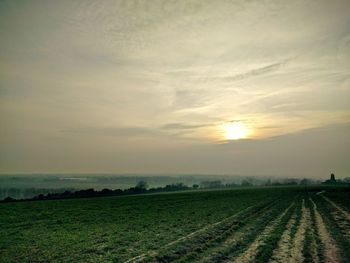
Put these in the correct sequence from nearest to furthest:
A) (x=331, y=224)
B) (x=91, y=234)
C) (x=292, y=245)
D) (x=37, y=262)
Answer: (x=37, y=262)
(x=292, y=245)
(x=91, y=234)
(x=331, y=224)

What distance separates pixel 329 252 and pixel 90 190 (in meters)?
97.0

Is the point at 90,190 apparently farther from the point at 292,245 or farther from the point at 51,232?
the point at 292,245

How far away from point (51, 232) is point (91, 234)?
397 centimetres

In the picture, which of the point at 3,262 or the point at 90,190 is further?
the point at 90,190

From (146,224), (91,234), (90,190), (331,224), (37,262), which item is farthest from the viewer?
(90,190)

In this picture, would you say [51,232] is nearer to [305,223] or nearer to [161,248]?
[161,248]

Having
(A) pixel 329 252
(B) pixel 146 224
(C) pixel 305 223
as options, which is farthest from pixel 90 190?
(A) pixel 329 252

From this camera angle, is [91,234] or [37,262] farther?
[91,234]

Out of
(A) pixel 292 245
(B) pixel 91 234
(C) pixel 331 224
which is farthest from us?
(C) pixel 331 224

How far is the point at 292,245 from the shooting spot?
1780 cm

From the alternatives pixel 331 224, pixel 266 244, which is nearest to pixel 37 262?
pixel 266 244

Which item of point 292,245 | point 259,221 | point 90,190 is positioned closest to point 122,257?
point 292,245

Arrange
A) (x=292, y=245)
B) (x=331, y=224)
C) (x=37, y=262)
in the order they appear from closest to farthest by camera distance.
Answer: (x=37, y=262)
(x=292, y=245)
(x=331, y=224)

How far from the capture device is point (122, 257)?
1600cm
